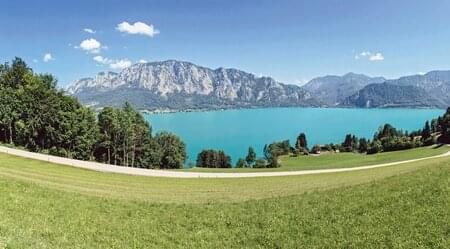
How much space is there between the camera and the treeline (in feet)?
221

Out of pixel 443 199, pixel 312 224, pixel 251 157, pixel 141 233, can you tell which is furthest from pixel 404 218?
pixel 251 157

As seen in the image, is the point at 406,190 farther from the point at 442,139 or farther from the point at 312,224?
the point at 442,139

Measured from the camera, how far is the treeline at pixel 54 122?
67500 mm

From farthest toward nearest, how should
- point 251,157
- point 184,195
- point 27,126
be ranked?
point 251,157
point 27,126
point 184,195

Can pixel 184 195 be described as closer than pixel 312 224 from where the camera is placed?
No

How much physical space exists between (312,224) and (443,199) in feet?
14.9

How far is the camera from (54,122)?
226 feet

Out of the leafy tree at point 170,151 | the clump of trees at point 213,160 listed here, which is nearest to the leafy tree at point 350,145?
the clump of trees at point 213,160

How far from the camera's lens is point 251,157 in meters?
127

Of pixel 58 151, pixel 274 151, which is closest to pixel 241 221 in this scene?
pixel 58 151

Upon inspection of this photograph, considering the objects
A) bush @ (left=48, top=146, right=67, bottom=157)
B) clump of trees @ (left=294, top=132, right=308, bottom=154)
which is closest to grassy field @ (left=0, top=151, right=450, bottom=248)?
bush @ (left=48, top=146, right=67, bottom=157)

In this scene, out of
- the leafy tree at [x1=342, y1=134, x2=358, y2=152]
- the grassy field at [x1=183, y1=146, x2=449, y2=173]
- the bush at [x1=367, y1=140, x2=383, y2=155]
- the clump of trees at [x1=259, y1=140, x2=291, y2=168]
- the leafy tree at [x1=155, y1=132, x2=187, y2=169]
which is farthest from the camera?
the leafy tree at [x1=342, y1=134, x2=358, y2=152]

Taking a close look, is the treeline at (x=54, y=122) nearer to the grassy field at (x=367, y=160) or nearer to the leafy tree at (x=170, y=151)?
the leafy tree at (x=170, y=151)

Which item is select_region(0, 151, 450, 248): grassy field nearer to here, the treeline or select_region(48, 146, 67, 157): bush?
select_region(48, 146, 67, 157): bush
